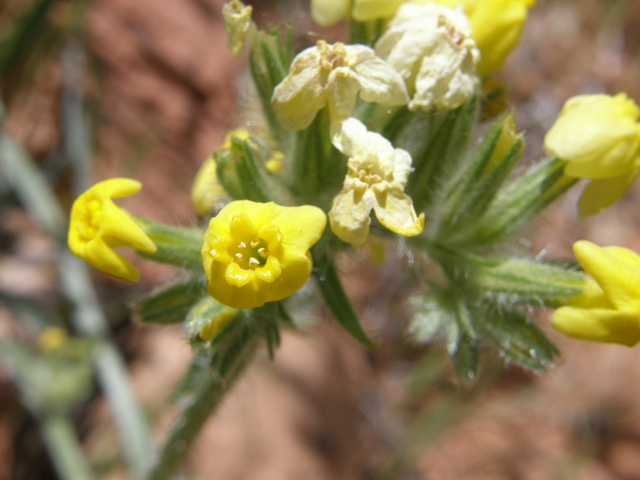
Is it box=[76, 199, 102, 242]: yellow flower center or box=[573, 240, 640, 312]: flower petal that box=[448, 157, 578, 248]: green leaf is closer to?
box=[573, 240, 640, 312]: flower petal

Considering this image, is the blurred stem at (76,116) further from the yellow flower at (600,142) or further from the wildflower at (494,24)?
the yellow flower at (600,142)

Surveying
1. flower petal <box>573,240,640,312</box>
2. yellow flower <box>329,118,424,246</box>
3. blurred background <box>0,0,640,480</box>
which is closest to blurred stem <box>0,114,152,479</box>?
blurred background <box>0,0,640,480</box>

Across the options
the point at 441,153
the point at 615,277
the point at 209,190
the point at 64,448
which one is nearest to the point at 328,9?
the point at 441,153

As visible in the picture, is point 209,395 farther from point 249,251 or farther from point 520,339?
point 520,339

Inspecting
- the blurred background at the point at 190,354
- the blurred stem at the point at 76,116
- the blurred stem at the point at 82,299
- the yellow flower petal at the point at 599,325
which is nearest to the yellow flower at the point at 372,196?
the yellow flower petal at the point at 599,325

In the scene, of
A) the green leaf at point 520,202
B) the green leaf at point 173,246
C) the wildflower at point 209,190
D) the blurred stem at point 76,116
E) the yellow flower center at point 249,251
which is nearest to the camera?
the yellow flower center at point 249,251
